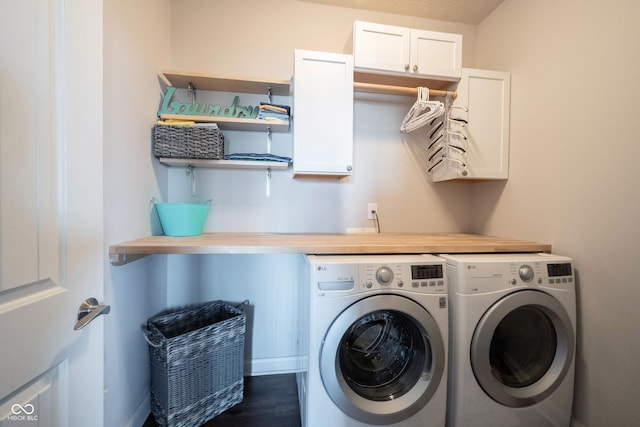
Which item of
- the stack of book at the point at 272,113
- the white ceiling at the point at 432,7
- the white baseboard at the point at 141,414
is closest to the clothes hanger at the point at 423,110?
the white ceiling at the point at 432,7

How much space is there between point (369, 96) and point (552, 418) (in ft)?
7.25

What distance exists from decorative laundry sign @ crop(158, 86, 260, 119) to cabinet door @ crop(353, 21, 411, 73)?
76cm

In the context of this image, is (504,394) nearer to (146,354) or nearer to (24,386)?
(24,386)

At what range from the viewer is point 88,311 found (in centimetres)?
63

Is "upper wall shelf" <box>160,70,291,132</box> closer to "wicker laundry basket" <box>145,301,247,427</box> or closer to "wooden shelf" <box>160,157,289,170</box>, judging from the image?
"wooden shelf" <box>160,157,289,170</box>

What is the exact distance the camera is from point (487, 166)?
1.68 meters

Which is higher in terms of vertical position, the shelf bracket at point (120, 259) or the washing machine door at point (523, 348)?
the shelf bracket at point (120, 259)

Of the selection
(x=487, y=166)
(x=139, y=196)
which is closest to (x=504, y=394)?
(x=487, y=166)

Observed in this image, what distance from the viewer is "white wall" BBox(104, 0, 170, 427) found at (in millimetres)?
1065

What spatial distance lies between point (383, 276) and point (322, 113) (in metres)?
1.03

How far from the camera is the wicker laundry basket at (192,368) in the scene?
1.24m

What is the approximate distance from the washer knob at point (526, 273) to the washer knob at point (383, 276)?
67 cm

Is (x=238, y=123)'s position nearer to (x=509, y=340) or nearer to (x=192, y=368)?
(x=192, y=368)

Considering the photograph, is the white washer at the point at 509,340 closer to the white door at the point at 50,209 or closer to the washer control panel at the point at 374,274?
the washer control panel at the point at 374,274
